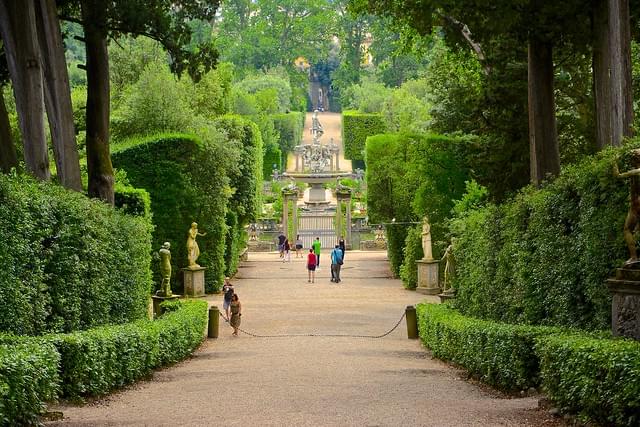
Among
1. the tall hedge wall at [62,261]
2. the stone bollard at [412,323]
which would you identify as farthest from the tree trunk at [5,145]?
the stone bollard at [412,323]

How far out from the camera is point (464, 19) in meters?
20.2

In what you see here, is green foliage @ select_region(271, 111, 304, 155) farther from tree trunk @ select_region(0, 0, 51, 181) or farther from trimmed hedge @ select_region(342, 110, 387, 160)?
tree trunk @ select_region(0, 0, 51, 181)

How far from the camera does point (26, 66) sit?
1889 cm

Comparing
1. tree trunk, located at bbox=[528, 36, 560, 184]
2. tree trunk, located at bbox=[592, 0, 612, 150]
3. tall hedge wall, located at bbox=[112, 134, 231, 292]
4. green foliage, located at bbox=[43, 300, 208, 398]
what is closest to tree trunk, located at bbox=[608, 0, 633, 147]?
tree trunk, located at bbox=[592, 0, 612, 150]

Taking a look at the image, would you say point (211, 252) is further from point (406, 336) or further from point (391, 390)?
point (391, 390)

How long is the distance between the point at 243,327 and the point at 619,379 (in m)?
17.1

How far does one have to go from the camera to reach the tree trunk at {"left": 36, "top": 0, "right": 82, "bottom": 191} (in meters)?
20.2

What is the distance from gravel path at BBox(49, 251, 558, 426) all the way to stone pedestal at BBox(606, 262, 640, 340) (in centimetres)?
114

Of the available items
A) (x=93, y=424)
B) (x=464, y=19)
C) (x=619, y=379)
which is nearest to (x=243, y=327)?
(x=464, y=19)

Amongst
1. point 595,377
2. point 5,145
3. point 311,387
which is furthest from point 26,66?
point 595,377

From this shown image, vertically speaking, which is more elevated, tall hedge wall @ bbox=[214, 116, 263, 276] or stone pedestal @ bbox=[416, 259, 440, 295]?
tall hedge wall @ bbox=[214, 116, 263, 276]

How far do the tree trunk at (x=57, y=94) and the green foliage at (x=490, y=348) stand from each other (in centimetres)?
646

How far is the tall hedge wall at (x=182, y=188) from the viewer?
3250 cm

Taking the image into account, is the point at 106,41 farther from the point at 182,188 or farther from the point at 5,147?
the point at 182,188
